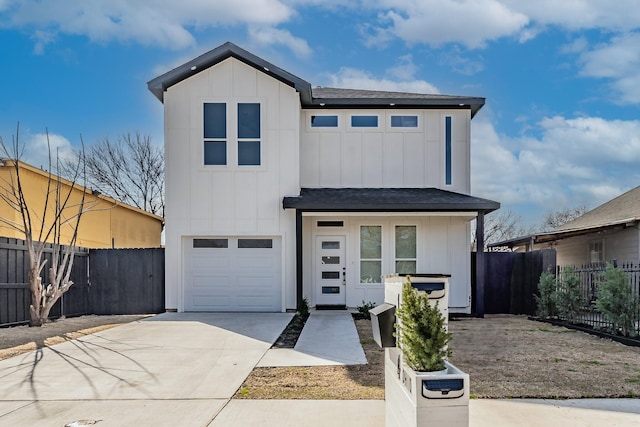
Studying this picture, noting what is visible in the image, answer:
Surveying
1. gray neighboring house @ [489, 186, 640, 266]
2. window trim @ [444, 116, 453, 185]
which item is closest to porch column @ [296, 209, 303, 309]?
window trim @ [444, 116, 453, 185]

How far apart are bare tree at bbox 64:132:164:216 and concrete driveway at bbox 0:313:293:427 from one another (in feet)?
67.2

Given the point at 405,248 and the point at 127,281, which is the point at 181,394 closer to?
the point at 405,248

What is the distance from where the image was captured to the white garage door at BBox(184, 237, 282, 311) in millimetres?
13562

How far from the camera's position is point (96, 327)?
11250 mm

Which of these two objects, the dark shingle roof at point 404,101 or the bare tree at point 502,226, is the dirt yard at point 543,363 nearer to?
the dark shingle roof at point 404,101

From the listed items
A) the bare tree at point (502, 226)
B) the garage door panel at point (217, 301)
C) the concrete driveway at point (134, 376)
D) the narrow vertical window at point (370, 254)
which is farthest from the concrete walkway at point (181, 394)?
the bare tree at point (502, 226)

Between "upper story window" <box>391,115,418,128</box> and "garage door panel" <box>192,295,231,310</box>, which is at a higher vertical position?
"upper story window" <box>391,115,418,128</box>

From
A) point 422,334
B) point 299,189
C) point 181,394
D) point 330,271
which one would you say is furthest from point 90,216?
point 422,334

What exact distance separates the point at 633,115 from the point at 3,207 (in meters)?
26.7

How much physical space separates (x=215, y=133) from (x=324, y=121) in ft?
10.3

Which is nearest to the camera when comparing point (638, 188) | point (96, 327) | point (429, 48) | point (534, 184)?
point (96, 327)

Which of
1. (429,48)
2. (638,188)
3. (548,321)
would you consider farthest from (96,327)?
(638,188)

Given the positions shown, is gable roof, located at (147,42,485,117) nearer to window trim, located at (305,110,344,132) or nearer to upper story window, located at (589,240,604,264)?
window trim, located at (305,110,344,132)

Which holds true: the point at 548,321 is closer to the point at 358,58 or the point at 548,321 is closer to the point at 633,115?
the point at 358,58
